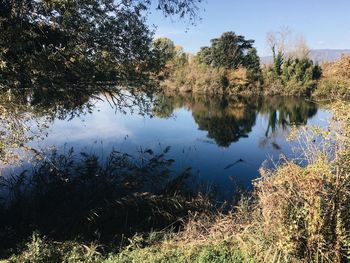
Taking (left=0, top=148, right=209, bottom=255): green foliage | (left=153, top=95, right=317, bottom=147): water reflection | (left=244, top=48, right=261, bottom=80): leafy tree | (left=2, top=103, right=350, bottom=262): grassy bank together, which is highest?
(left=244, top=48, right=261, bottom=80): leafy tree

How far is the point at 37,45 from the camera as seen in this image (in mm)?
9523

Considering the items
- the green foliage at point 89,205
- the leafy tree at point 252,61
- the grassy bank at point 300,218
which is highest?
the leafy tree at point 252,61

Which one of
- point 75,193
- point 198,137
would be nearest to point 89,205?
point 75,193

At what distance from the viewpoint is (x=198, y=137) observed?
925 inches

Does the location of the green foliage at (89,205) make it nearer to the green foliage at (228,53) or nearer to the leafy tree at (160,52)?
the leafy tree at (160,52)

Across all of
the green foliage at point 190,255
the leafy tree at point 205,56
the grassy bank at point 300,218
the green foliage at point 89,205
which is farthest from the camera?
the leafy tree at point 205,56

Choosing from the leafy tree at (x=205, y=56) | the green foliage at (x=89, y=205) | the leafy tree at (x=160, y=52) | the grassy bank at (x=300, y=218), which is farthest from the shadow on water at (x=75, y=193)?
the leafy tree at (x=205, y=56)

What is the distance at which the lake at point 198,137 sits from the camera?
15119mm

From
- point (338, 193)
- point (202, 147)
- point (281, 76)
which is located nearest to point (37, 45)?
point (338, 193)

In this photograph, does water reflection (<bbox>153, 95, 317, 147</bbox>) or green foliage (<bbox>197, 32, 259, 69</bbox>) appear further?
green foliage (<bbox>197, 32, 259, 69</bbox>)

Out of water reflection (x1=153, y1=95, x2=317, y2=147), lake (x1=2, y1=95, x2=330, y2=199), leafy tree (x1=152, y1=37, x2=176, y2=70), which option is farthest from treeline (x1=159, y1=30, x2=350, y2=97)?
leafy tree (x1=152, y1=37, x2=176, y2=70)

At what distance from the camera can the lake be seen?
49.6ft

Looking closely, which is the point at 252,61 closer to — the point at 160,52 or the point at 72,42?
the point at 160,52

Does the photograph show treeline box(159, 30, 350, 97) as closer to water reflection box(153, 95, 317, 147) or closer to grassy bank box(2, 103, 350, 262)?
water reflection box(153, 95, 317, 147)
